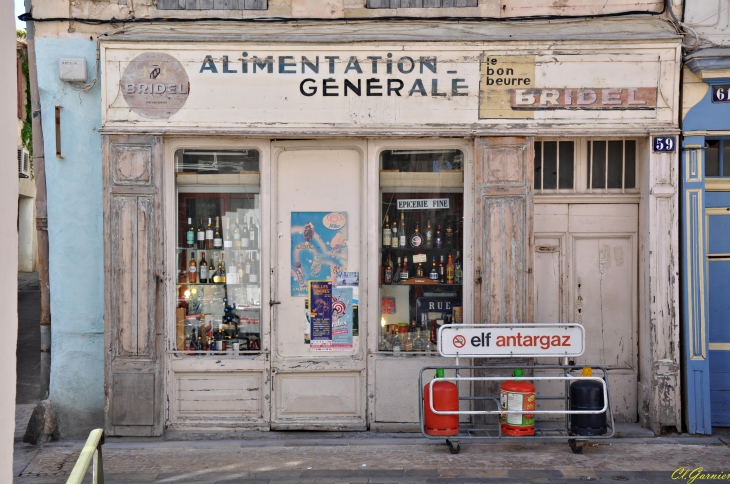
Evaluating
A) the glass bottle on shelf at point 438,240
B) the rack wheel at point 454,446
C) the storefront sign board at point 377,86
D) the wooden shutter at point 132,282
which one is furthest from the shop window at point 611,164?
the wooden shutter at point 132,282

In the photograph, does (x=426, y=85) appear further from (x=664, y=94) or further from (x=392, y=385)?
(x=392, y=385)

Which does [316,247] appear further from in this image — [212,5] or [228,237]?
[212,5]

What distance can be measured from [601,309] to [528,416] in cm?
173

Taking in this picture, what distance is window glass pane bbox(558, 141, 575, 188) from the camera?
8781 millimetres

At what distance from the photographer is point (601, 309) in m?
8.76

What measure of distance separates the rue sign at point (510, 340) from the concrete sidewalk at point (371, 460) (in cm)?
95

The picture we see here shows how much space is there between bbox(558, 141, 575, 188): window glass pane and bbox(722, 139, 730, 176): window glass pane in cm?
157

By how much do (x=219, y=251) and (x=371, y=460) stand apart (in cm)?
285

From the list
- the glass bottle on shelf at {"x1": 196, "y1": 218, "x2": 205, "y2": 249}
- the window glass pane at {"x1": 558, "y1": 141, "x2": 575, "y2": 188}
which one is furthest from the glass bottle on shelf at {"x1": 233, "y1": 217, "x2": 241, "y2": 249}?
the window glass pane at {"x1": 558, "y1": 141, "x2": 575, "y2": 188}

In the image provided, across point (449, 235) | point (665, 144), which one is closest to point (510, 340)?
point (449, 235)

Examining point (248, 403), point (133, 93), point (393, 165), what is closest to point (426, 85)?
point (393, 165)

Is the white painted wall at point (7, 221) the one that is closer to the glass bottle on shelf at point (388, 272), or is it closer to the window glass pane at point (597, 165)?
the glass bottle on shelf at point (388, 272)

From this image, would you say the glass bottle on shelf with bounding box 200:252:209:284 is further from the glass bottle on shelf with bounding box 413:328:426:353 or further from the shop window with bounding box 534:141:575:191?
the shop window with bounding box 534:141:575:191

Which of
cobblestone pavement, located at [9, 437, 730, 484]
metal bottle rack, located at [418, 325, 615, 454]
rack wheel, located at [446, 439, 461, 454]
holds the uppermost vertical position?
metal bottle rack, located at [418, 325, 615, 454]
